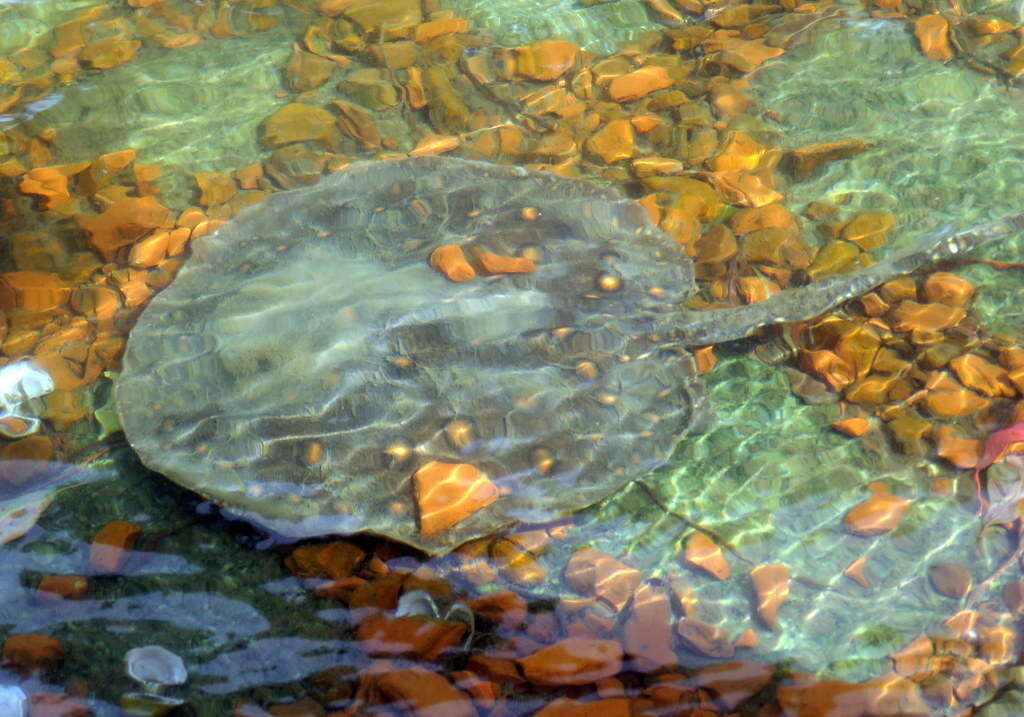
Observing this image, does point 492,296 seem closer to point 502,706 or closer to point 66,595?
point 502,706

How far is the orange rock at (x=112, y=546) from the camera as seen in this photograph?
356cm

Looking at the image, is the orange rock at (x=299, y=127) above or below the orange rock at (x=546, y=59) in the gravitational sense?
below

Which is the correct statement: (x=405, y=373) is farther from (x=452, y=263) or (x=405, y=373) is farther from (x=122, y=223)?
(x=122, y=223)

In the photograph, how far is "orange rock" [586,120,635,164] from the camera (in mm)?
5582

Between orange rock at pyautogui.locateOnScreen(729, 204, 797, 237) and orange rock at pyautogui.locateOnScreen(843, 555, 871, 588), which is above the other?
orange rock at pyautogui.locateOnScreen(729, 204, 797, 237)

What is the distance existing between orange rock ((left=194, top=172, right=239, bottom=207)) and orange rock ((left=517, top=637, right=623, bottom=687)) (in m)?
3.61

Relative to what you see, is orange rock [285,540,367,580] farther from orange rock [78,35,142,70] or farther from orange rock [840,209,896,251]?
orange rock [78,35,142,70]

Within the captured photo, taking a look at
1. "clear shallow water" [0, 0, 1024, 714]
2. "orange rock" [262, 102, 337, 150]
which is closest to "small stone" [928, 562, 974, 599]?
"clear shallow water" [0, 0, 1024, 714]

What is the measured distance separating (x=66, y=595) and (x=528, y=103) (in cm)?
428

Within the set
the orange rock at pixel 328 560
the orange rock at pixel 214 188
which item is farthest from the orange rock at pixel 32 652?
the orange rock at pixel 214 188

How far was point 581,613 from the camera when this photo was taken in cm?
350

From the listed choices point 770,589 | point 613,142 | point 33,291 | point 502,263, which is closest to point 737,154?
point 613,142

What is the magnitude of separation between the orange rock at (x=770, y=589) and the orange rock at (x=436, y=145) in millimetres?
3421

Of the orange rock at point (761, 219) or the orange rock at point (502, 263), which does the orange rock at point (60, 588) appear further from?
the orange rock at point (761, 219)
